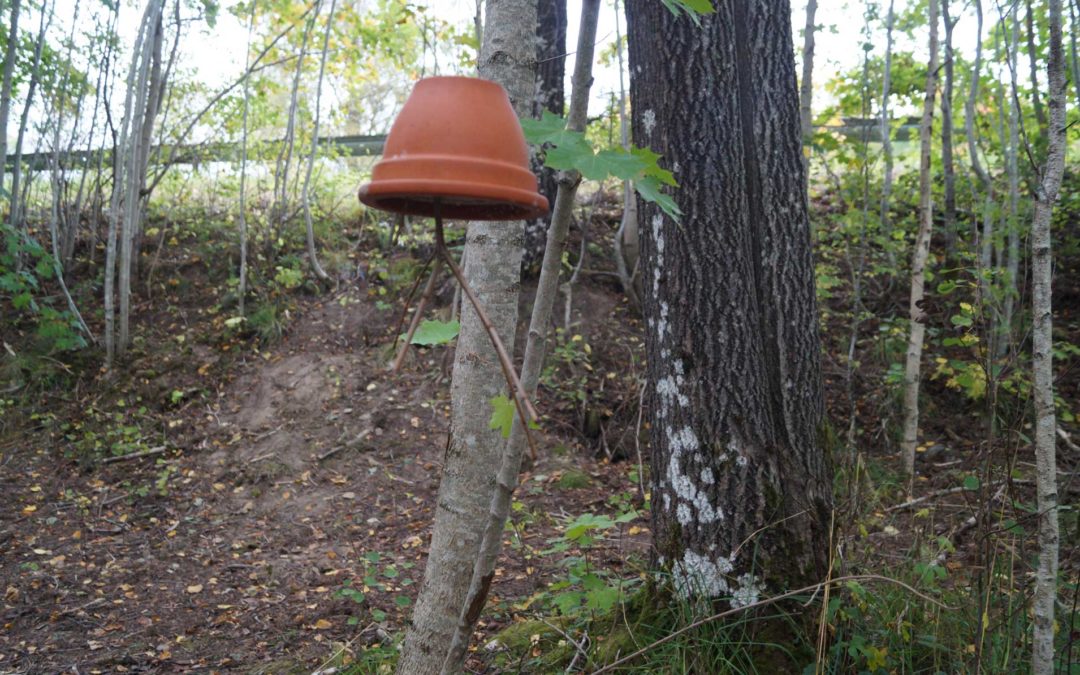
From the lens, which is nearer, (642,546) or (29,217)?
(642,546)

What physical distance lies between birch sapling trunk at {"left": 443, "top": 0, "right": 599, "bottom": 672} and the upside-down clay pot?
0.16m

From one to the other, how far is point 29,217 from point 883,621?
10546 mm

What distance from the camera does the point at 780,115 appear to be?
2.89m

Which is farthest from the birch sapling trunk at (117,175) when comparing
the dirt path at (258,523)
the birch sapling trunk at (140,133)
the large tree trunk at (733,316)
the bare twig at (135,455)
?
the large tree trunk at (733,316)

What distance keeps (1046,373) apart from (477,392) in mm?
1676

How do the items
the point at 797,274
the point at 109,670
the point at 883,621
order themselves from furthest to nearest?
the point at 109,670 → the point at 797,274 → the point at 883,621

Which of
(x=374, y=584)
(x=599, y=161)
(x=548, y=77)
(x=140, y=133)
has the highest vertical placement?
(x=548, y=77)

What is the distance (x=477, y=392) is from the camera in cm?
231

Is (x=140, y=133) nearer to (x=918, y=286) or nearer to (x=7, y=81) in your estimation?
(x=7, y=81)

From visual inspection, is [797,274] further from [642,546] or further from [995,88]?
[995,88]

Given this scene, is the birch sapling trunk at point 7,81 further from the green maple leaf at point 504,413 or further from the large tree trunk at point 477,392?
the green maple leaf at point 504,413

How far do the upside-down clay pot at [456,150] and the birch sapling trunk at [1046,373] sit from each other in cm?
177

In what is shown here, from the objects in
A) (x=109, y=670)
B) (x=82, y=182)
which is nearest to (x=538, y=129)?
(x=109, y=670)

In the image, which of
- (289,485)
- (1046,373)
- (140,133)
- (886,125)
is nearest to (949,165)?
(886,125)
